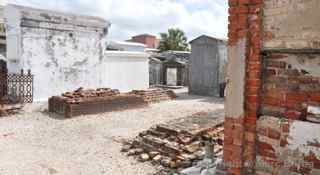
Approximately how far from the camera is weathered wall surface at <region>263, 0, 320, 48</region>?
3.34m

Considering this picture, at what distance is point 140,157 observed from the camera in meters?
7.27

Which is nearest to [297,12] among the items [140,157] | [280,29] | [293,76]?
[280,29]

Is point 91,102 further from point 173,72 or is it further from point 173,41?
point 173,41

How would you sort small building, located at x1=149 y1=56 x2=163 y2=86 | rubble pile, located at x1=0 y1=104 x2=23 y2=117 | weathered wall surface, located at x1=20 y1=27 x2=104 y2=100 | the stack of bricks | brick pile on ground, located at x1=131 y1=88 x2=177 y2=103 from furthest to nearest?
small building, located at x1=149 y1=56 x2=163 y2=86
brick pile on ground, located at x1=131 y1=88 x2=177 y2=103
weathered wall surface, located at x1=20 y1=27 x2=104 y2=100
rubble pile, located at x1=0 y1=104 x2=23 y2=117
the stack of bricks

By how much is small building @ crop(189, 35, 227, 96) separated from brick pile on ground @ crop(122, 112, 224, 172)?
9.94 m


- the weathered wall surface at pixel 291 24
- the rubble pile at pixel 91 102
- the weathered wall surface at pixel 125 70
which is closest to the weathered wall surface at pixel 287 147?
the weathered wall surface at pixel 291 24

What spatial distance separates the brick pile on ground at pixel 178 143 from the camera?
671cm

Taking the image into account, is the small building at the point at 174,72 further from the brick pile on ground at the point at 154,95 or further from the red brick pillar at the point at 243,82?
the red brick pillar at the point at 243,82

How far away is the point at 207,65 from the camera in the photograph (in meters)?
19.1

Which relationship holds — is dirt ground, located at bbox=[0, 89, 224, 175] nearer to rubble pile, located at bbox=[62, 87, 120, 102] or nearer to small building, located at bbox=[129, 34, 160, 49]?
rubble pile, located at bbox=[62, 87, 120, 102]

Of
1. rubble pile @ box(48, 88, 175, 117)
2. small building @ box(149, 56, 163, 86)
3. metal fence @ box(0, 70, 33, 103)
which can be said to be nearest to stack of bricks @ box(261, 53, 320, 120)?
rubble pile @ box(48, 88, 175, 117)

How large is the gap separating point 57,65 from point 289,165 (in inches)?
552

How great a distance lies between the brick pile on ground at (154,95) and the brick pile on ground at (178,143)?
676 centimetres

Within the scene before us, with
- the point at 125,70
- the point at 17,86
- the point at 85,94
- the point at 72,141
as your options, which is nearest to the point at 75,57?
the point at 17,86
